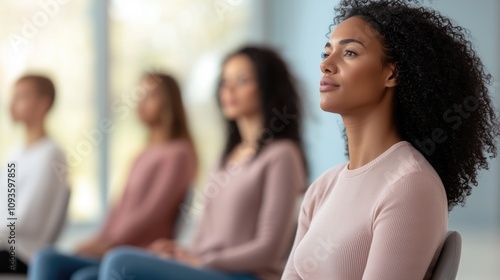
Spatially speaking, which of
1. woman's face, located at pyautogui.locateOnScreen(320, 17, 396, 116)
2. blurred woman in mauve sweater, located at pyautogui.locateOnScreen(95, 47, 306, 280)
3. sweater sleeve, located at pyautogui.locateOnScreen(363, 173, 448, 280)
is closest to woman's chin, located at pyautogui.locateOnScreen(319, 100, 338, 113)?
woman's face, located at pyautogui.locateOnScreen(320, 17, 396, 116)

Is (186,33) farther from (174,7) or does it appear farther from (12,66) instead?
(12,66)

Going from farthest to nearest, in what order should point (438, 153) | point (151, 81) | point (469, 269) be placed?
1. point (469, 269)
2. point (151, 81)
3. point (438, 153)

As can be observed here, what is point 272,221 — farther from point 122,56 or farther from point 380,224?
point 122,56

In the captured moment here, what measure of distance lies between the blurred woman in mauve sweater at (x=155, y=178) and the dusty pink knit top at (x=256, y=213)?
47 cm

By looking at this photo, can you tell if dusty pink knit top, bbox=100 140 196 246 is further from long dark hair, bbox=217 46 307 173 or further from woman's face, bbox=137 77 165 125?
long dark hair, bbox=217 46 307 173

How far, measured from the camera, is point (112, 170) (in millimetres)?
5754

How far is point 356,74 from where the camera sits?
1274 millimetres

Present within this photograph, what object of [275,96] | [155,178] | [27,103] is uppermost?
[275,96]

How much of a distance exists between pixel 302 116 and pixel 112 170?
3.26 metres

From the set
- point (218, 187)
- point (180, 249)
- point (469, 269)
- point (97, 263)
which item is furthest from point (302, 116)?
point (469, 269)

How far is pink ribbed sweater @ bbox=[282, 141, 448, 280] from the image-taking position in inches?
46.7

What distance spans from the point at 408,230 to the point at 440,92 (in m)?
0.21

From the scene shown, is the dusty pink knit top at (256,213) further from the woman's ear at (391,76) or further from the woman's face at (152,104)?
the woman's ear at (391,76)

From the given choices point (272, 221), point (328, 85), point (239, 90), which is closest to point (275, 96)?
point (239, 90)
